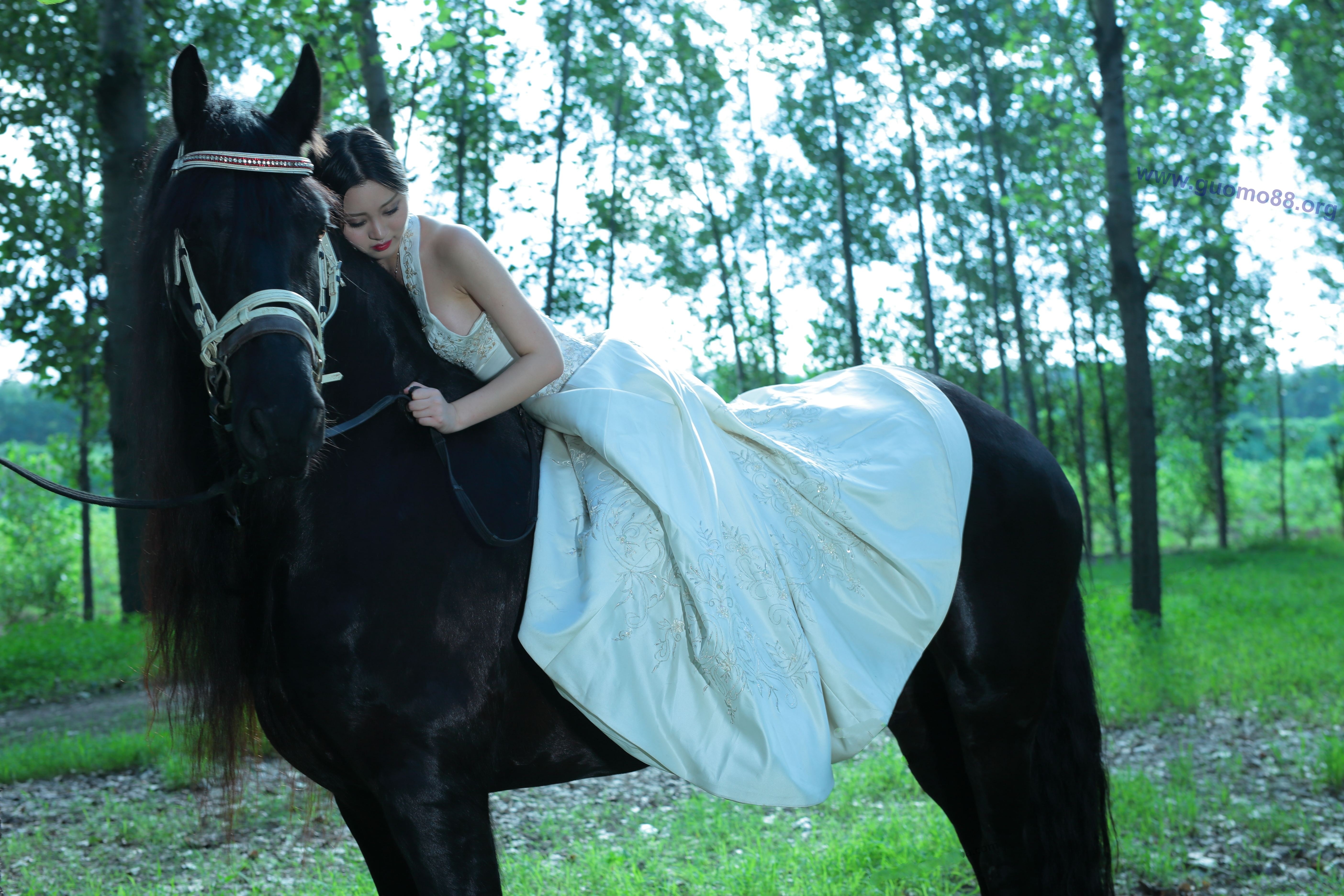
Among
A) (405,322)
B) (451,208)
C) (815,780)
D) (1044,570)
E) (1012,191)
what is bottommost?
(815,780)

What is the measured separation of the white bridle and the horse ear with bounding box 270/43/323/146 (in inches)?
4.1

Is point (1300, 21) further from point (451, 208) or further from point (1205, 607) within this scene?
point (451, 208)

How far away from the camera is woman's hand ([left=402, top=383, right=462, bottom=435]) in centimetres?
205

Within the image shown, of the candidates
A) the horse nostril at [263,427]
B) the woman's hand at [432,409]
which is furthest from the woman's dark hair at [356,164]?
the horse nostril at [263,427]

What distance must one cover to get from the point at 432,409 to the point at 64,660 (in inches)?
376

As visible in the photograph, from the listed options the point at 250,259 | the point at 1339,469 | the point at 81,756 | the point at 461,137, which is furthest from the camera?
the point at 1339,469

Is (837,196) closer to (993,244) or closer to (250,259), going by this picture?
(993,244)

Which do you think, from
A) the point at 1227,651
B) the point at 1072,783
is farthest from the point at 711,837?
the point at 1227,651

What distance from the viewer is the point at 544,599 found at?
2.09 metres

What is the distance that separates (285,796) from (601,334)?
4259 millimetres

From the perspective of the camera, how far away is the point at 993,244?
66.9 ft

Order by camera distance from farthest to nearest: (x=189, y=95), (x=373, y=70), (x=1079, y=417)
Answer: (x=1079, y=417) → (x=373, y=70) → (x=189, y=95)

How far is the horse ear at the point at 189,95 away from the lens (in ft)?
6.21

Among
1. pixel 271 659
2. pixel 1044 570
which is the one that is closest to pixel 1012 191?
pixel 1044 570
